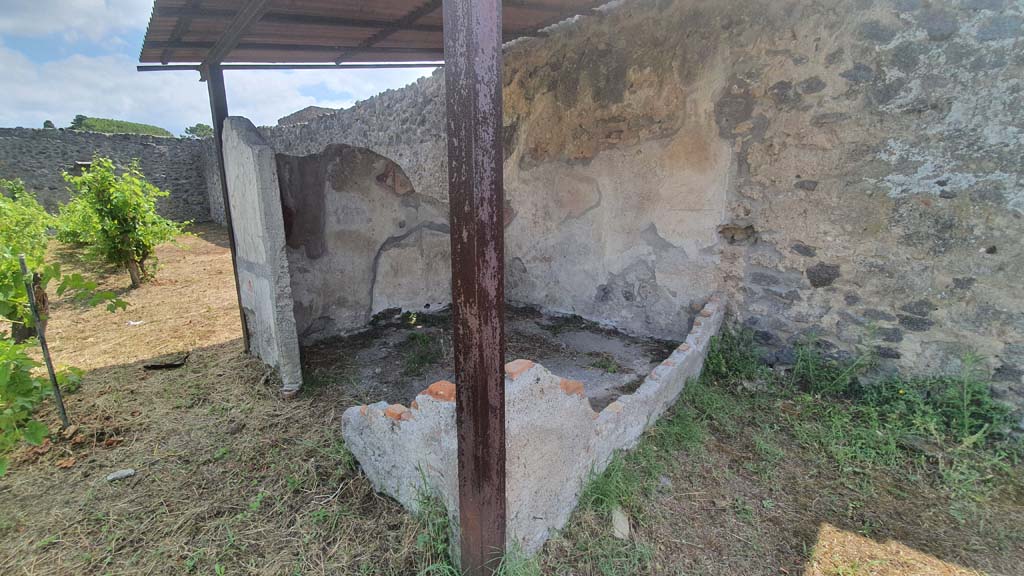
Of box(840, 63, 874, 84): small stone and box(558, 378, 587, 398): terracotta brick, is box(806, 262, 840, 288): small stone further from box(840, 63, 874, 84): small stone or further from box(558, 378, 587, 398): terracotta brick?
box(558, 378, 587, 398): terracotta brick

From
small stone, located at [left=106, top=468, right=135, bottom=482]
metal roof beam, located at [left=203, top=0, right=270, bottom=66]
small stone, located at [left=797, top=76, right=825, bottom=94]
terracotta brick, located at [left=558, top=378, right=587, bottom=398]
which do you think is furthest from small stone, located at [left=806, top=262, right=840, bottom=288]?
small stone, located at [left=106, top=468, right=135, bottom=482]

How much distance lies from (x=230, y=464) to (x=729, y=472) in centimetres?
265

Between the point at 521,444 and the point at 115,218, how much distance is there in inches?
253

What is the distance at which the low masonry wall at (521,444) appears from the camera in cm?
172

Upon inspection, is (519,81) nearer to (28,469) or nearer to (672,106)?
(672,106)

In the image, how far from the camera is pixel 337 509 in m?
2.13

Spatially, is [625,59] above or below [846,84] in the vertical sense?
above

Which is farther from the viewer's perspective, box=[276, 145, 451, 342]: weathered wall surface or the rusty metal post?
box=[276, 145, 451, 342]: weathered wall surface

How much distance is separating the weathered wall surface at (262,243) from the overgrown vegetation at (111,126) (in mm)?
16870

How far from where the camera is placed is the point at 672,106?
345 cm

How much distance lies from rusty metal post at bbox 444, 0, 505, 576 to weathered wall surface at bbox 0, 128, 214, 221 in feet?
39.3

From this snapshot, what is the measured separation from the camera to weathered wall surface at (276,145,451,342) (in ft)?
12.2

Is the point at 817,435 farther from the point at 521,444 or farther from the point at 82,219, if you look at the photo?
the point at 82,219

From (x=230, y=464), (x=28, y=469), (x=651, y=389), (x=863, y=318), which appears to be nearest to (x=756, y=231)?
(x=863, y=318)
